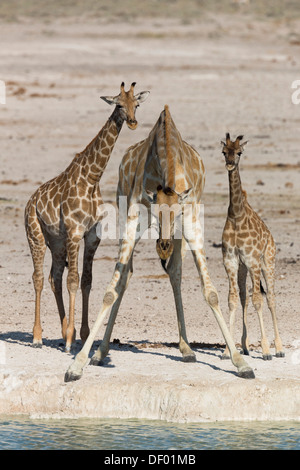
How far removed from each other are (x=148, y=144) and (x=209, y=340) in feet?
9.16

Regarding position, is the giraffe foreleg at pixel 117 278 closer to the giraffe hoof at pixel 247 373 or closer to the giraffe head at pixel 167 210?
the giraffe head at pixel 167 210

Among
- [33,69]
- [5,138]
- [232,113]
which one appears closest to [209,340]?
[5,138]

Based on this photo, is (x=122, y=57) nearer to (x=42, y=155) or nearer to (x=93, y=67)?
(x=93, y=67)

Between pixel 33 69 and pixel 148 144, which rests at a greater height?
pixel 33 69

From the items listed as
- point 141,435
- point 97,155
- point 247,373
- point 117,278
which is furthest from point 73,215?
point 141,435

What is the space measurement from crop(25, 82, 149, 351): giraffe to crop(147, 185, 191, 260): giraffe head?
154 cm

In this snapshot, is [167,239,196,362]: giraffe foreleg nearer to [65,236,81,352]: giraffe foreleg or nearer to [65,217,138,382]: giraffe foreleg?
[65,217,138,382]: giraffe foreleg

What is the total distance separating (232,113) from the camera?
28.3 meters

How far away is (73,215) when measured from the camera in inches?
407

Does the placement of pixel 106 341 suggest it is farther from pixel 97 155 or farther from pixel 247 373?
pixel 97 155

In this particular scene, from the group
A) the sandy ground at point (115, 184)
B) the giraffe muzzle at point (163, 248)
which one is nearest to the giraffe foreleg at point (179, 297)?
the sandy ground at point (115, 184)

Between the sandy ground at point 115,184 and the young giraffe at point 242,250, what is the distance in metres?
0.52

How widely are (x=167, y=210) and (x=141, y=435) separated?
5.99ft

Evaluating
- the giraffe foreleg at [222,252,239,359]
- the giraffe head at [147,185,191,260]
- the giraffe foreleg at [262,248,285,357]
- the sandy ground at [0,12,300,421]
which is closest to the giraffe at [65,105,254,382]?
the giraffe head at [147,185,191,260]
